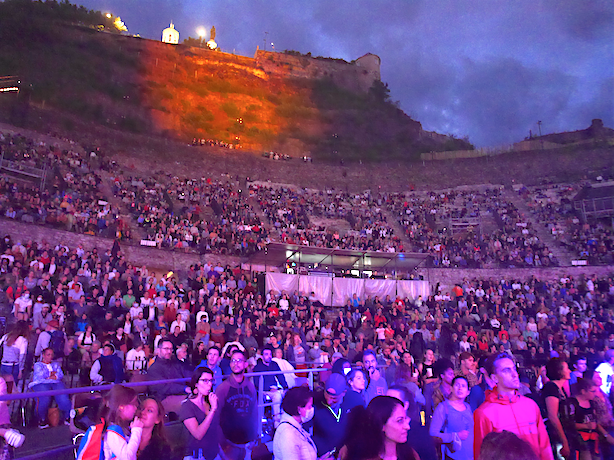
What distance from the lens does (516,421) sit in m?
3.09

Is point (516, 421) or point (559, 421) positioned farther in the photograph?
point (559, 421)

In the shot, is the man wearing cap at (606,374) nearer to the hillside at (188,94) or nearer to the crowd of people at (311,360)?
the crowd of people at (311,360)

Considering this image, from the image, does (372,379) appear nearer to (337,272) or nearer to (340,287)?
(340,287)

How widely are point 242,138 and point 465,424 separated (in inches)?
1447

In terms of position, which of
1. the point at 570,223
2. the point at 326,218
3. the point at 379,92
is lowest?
the point at 570,223

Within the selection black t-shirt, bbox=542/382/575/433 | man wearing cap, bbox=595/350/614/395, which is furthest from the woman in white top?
man wearing cap, bbox=595/350/614/395

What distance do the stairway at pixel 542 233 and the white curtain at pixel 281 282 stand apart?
Answer: 14446mm

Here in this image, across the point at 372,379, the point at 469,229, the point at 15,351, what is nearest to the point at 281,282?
the point at 15,351

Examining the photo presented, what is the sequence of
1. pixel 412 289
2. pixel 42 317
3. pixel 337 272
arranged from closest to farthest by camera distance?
pixel 42 317 → pixel 412 289 → pixel 337 272

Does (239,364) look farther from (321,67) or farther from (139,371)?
(321,67)

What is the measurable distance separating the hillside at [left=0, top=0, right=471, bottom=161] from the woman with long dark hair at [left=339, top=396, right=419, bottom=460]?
99.9ft

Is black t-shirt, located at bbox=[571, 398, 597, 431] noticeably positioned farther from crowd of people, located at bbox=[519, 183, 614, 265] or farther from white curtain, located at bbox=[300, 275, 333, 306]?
crowd of people, located at bbox=[519, 183, 614, 265]

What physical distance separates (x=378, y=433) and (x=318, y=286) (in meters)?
14.8

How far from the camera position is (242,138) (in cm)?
3841
